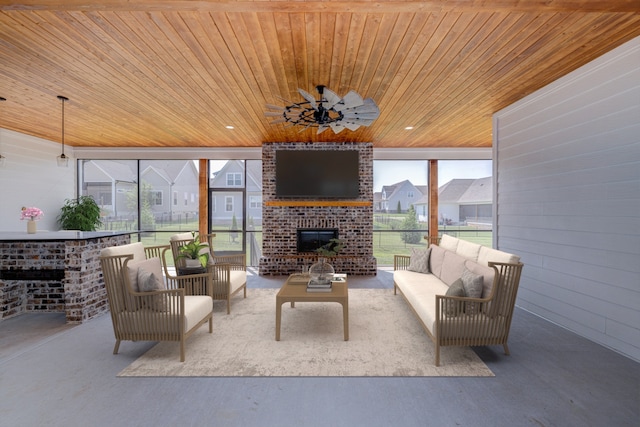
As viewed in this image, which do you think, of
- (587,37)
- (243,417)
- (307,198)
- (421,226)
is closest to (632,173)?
(587,37)

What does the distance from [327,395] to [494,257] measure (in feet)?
6.81

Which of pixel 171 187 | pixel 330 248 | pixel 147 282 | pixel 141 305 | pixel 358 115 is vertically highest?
pixel 358 115

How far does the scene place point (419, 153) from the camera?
6.64 meters

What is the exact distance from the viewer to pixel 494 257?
2.94 metres

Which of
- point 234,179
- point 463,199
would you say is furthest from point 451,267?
point 234,179

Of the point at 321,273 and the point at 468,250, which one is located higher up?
the point at 468,250

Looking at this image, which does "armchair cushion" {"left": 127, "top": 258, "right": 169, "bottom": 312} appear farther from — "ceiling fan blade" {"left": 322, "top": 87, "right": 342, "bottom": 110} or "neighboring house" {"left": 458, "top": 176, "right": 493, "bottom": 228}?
"neighboring house" {"left": 458, "top": 176, "right": 493, "bottom": 228}

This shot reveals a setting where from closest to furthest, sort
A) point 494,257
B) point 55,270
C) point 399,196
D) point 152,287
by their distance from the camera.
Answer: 1. point 152,287
2. point 494,257
3. point 55,270
4. point 399,196

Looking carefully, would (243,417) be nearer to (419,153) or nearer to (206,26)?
(206,26)

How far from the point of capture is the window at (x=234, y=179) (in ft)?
22.0

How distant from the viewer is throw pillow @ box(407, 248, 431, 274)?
4.27m

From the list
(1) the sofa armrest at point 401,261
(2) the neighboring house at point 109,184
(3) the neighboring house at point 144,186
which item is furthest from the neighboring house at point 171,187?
(1) the sofa armrest at point 401,261

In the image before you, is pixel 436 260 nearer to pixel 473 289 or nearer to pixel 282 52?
pixel 473 289

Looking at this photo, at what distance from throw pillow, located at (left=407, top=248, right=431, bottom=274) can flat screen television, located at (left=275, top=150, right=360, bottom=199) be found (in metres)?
2.05
